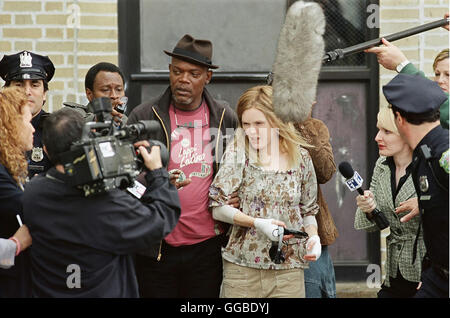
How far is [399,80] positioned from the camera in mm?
3498

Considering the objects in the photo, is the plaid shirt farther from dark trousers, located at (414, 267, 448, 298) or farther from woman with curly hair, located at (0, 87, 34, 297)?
woman with curly hair, located at (0, 87, 34, 297)

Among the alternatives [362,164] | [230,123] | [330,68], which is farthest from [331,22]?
[230,123]

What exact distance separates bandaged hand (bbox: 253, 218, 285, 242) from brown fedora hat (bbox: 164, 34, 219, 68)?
1092 millimetres

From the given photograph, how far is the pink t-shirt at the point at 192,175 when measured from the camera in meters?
4.02

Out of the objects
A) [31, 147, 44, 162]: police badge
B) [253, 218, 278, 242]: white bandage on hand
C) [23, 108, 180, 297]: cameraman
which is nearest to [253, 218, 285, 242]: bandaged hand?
[253, 218, 278, 242]: white bandage on hand

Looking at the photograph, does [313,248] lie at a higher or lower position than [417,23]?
lower

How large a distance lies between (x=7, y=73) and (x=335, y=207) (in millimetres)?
2851

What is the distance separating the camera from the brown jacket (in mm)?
4051

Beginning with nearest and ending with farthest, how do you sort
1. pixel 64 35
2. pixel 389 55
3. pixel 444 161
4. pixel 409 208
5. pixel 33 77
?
pixel 444 161, pixel 409 208, pixel 389 55, pixel 33 77, pixel 64 35

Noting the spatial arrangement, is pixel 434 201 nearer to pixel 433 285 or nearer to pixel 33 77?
pixel 433 285

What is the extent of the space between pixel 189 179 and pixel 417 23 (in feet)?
8.91

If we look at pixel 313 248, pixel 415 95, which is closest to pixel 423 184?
pixel 415 95

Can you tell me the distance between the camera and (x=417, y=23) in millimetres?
5590

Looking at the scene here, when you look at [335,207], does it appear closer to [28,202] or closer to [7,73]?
[7,73]
